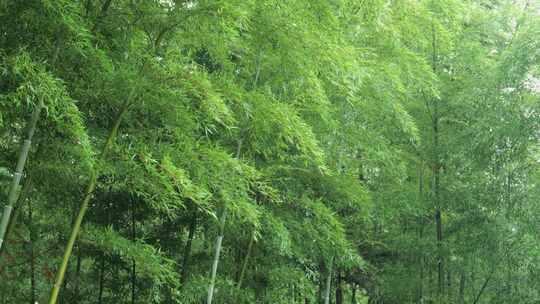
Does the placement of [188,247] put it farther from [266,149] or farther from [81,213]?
[81,213]

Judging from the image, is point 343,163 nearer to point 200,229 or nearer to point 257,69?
point 257,69

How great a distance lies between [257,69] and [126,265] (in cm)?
265

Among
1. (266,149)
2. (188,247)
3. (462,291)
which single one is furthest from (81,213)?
(462,291)

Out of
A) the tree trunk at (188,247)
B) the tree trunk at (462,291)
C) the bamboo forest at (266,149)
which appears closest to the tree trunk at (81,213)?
the bamboo forest at (266,149)

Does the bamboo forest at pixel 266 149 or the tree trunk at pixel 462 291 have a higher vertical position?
the bamboo forest at pixel 266 149

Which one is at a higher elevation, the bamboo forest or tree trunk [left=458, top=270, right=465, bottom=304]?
the bamboo forest

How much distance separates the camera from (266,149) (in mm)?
4742

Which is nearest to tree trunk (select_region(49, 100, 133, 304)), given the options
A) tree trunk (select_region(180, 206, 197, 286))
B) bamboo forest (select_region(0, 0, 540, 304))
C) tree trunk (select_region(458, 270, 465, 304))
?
bamboo forest (select_region(0, 0, 540, 304))

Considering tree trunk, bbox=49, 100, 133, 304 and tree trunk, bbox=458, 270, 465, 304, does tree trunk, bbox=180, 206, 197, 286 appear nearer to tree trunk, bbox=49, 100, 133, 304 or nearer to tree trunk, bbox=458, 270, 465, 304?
tree trunk, bbox=49, 100, 133, 304

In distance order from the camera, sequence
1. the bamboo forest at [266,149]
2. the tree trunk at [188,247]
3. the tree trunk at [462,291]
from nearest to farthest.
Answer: the bamboo forest at [266,149] < the tree trunk at [188,247] < the tree trunk at [462,291]

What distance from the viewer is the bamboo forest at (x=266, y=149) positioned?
3.27m

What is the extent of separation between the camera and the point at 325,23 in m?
4.00

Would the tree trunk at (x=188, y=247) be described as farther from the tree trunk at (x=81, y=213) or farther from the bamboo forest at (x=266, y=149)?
the tree trunk at (x=81, y=213)

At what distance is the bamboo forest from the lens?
3270 mm
